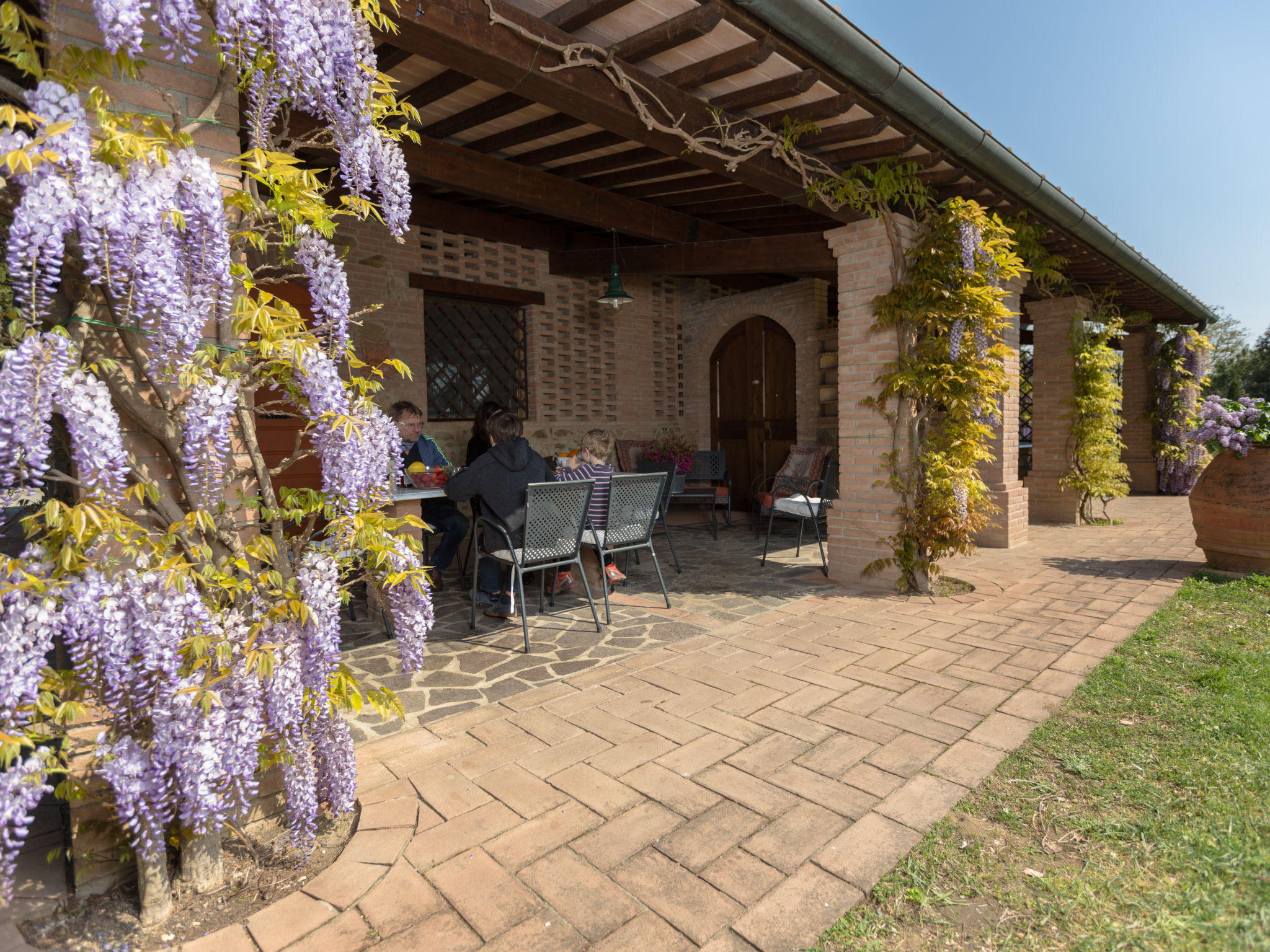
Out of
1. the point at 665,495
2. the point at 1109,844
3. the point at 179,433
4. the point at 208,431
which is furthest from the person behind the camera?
the point at 665,495

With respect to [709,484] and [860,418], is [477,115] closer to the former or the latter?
[860,418]

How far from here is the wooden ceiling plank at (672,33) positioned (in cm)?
259

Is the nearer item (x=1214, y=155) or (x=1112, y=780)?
(x=1112, y=780)

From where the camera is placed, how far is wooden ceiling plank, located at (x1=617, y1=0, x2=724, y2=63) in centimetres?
259

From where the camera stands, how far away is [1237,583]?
4.10 metres

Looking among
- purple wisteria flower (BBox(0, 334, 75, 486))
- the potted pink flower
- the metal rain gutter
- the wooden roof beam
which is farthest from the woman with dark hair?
purple wisteria flower (BBox(0, 334, 75, 486))

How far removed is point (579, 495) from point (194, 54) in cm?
234

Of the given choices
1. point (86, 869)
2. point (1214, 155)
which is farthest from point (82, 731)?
point (1214, 155)

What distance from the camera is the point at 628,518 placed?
382 cm

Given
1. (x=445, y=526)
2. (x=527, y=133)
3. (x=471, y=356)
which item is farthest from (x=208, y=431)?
(x=471, y=356)

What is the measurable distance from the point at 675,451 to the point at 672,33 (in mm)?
5064

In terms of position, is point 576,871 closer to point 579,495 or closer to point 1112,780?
point 1112,780

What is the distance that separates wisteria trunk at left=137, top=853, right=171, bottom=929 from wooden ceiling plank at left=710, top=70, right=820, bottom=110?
361 centimetres

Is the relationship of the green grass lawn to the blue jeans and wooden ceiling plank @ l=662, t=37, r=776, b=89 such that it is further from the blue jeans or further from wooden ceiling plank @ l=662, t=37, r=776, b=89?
the blue jeans
